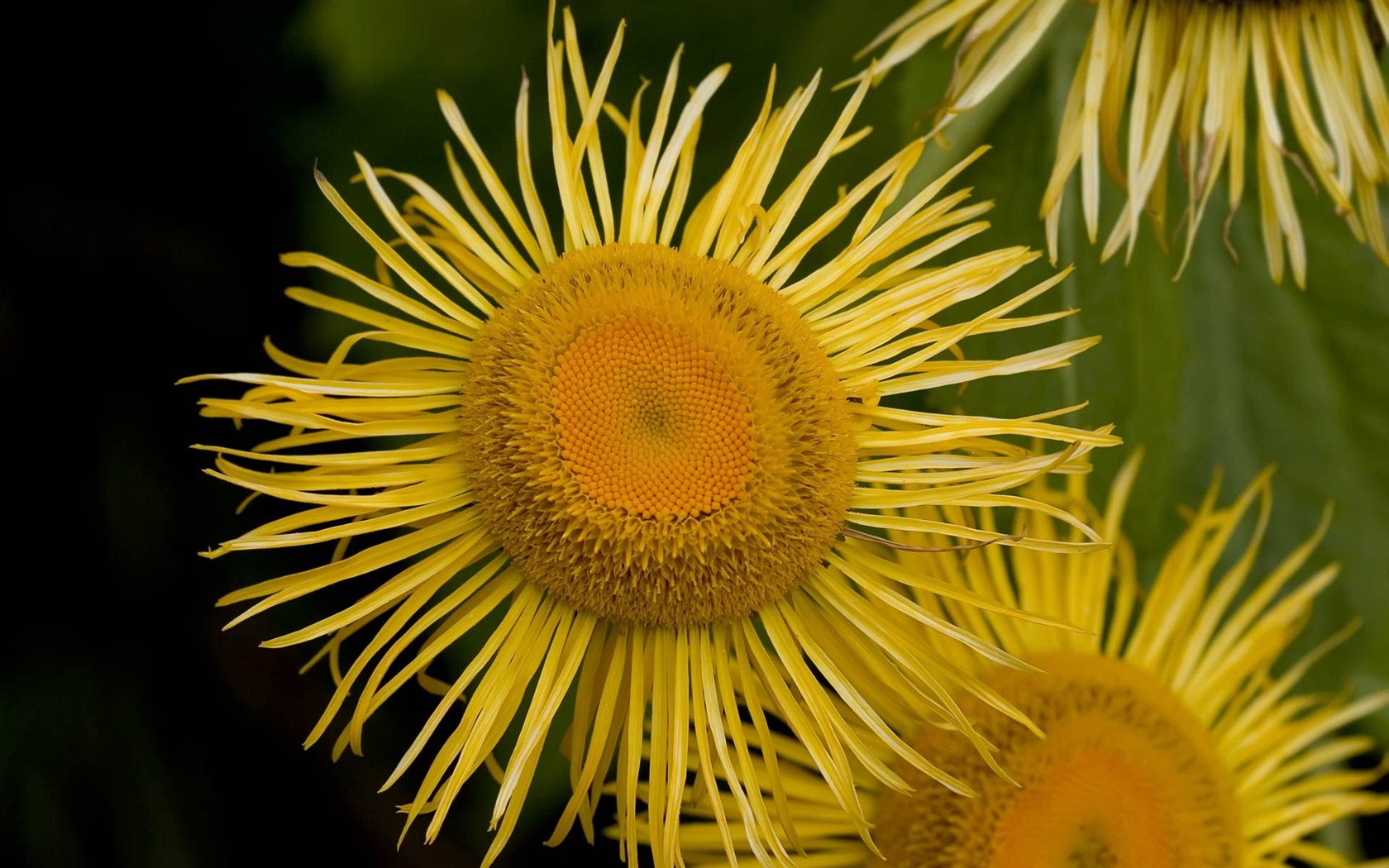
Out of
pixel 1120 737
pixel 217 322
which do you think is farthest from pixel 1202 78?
pixel 217 322

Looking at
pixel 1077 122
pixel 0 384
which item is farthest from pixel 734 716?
pixel 0 384

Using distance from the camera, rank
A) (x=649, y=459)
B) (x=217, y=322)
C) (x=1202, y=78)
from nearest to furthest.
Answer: (x=649, y=459) → (x=1202, y=78) → (x=217, y=322)

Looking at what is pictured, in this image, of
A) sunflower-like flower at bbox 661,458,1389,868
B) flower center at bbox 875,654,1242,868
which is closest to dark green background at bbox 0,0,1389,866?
sunflower-like flower at bbox 661,458,1389,868

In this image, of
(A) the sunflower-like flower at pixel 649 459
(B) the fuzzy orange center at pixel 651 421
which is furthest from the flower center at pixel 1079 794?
(B) the fuzzy orange center at pixel 651 421

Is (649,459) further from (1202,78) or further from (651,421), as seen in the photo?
(1202,78)

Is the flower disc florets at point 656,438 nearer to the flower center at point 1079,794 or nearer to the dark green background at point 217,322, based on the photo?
the flower center at point 1079,794
